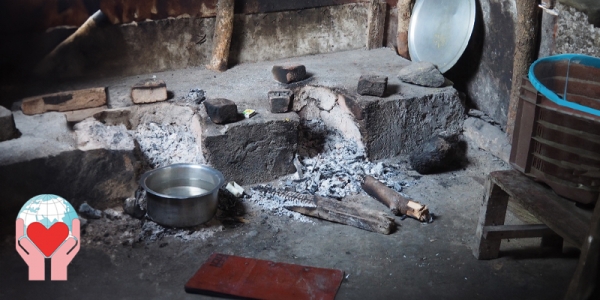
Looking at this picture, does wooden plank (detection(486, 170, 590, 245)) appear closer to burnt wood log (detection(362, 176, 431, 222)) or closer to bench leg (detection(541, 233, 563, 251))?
bench leg (detection(541, 233, 563, 251))

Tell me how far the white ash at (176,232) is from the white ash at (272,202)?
0.41 m

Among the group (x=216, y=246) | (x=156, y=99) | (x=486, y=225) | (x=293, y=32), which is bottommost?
(x=216, y=246)

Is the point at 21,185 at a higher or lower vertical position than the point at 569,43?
lower

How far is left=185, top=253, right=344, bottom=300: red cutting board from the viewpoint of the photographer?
3.12 metres

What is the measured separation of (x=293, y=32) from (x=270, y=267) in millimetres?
2940

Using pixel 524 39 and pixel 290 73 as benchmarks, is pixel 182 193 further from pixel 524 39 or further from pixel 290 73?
pixel 524 39

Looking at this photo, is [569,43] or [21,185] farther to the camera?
[569,43]

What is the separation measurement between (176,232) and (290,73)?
69.9 inches

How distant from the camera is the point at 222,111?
408 centimetres

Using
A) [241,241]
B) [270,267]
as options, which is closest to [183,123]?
[241,241]

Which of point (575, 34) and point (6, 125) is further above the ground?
point (575, 34)

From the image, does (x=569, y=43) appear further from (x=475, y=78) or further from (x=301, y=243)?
(x=301, y=243)

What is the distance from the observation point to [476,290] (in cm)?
318

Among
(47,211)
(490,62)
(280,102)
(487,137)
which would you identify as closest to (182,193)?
(47,211)
